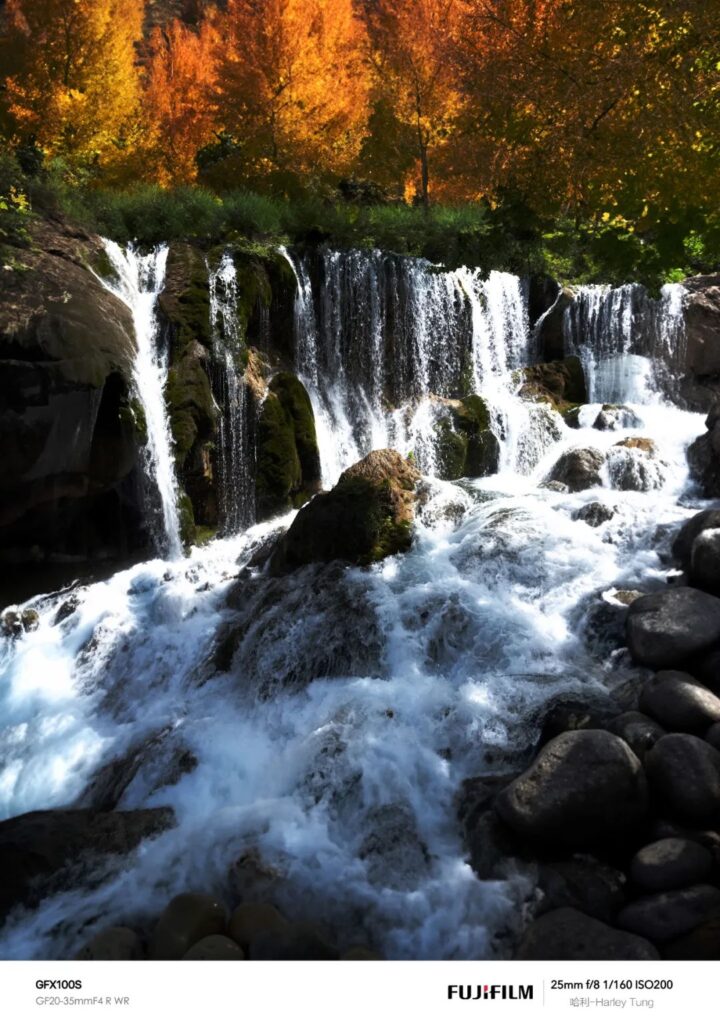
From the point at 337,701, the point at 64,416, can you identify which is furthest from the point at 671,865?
the point at 64,416

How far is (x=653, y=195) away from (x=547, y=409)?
11.8ft

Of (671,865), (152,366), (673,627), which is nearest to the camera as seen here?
(671,865)

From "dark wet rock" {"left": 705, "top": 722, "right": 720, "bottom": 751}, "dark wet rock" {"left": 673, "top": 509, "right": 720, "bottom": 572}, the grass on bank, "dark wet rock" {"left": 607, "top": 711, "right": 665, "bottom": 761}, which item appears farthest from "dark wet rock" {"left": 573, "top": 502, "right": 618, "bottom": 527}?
the grass on bank

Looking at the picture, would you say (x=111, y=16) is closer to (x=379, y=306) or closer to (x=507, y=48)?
→ (x=379, y=306)

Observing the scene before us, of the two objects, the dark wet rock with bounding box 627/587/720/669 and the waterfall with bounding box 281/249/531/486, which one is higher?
the waterfall with bounding box 281/249/531/486

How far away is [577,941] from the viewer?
11.2 ft

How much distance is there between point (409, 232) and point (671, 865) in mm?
12934

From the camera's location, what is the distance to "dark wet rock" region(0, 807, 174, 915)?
15.0ft

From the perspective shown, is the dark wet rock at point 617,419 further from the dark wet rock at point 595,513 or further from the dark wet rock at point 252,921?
the dark wet rock at point 252,921

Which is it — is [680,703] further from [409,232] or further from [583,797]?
[409,232]

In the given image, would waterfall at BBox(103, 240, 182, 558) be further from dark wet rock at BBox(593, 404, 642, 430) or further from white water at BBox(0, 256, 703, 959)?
dark wet rock at BBox(593, 404, 642, 430)

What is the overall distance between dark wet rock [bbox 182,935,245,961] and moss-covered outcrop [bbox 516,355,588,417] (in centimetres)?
993

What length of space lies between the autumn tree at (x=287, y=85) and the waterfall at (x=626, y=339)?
8302 millimetres
